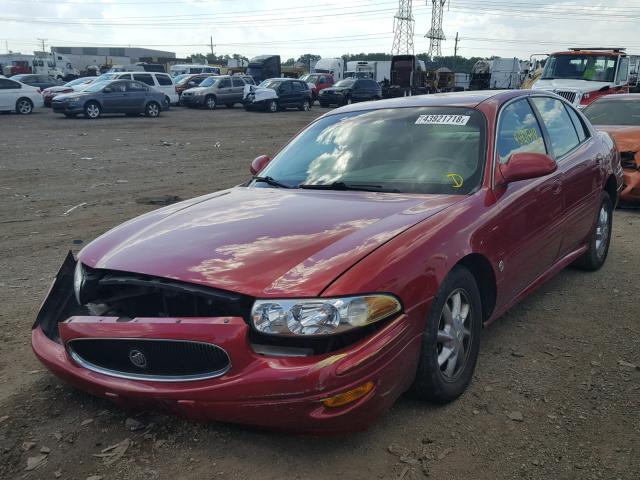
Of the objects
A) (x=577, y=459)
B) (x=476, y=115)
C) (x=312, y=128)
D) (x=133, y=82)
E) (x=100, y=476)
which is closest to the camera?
(x=100, y=476)

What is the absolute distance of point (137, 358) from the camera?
2.66 metres

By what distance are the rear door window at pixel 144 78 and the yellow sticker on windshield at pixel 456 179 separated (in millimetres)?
26336

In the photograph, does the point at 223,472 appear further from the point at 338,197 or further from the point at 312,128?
the point at 312,128

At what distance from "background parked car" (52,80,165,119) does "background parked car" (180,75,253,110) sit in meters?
4.80

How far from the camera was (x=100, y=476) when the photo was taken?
2.56 meters

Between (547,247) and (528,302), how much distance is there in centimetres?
67

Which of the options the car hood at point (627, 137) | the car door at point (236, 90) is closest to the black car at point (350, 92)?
the car door at point (236, 90)

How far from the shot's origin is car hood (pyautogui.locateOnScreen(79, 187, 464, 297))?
8.57ft

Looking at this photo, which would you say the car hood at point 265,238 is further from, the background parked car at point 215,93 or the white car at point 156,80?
the background parked car at point 215,93

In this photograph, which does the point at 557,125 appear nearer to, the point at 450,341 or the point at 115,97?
the point at 450,341

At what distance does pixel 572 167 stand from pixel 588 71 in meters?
14.7

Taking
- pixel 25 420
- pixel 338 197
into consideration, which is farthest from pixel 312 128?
pixel 25 420

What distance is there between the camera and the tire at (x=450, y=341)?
290cm

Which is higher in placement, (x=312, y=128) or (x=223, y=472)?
(x=312, y=128)
